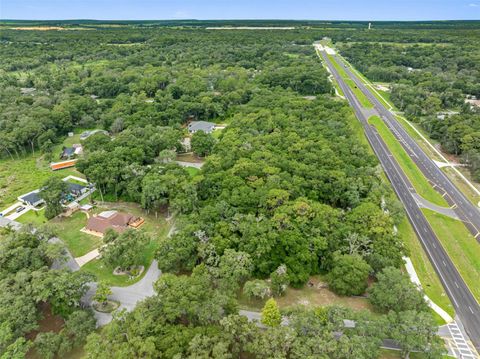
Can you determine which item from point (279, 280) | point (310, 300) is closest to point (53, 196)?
point (279, 280)

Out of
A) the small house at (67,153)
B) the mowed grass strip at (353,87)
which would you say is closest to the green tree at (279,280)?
the small house at (67,153)

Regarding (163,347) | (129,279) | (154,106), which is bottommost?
(129,279)

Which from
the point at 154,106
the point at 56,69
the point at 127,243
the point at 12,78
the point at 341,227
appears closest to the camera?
the point at 127,243

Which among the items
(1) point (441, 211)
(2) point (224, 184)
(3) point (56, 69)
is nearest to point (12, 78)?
(3) point (56, 69)

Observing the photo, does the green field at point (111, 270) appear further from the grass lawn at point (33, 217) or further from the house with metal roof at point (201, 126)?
the house with metal roof at point (201, 126)

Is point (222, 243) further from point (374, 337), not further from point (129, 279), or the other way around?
point (374, 337)

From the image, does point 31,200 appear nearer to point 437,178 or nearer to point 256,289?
point 256,289
